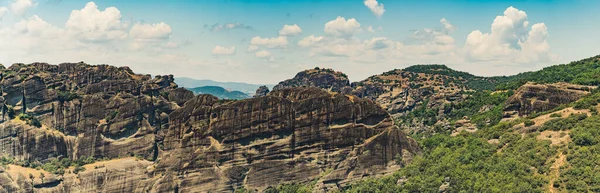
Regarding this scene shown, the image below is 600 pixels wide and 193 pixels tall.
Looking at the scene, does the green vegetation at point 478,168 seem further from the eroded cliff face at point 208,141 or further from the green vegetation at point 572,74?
the green vegetation at point 572,74

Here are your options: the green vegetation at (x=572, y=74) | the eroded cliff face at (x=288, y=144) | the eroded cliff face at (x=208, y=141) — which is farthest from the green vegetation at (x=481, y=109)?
the eroded cliff face at (x=288, y=144)

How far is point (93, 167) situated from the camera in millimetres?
113375

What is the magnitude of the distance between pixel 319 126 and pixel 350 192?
529 inches

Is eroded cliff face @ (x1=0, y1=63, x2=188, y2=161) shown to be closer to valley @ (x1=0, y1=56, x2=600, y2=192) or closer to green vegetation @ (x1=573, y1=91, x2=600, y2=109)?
valley @ (x1=0, y1=56, x2=600, y2=192)

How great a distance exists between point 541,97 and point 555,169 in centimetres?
3495

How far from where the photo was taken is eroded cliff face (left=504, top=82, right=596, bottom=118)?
100m

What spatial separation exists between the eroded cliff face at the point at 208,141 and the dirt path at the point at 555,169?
25.2 m

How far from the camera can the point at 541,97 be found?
102 meters

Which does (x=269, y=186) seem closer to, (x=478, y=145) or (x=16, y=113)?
(x=478, y=145)

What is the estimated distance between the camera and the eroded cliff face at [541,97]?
10050cm

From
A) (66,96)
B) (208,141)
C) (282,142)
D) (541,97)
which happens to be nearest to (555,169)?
(541,97)

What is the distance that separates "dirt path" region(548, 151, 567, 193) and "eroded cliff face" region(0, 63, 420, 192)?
82.7ft

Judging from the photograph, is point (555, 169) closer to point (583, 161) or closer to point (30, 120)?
point (583, 161)

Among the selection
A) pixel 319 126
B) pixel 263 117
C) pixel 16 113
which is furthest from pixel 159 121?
pixel 319 126
